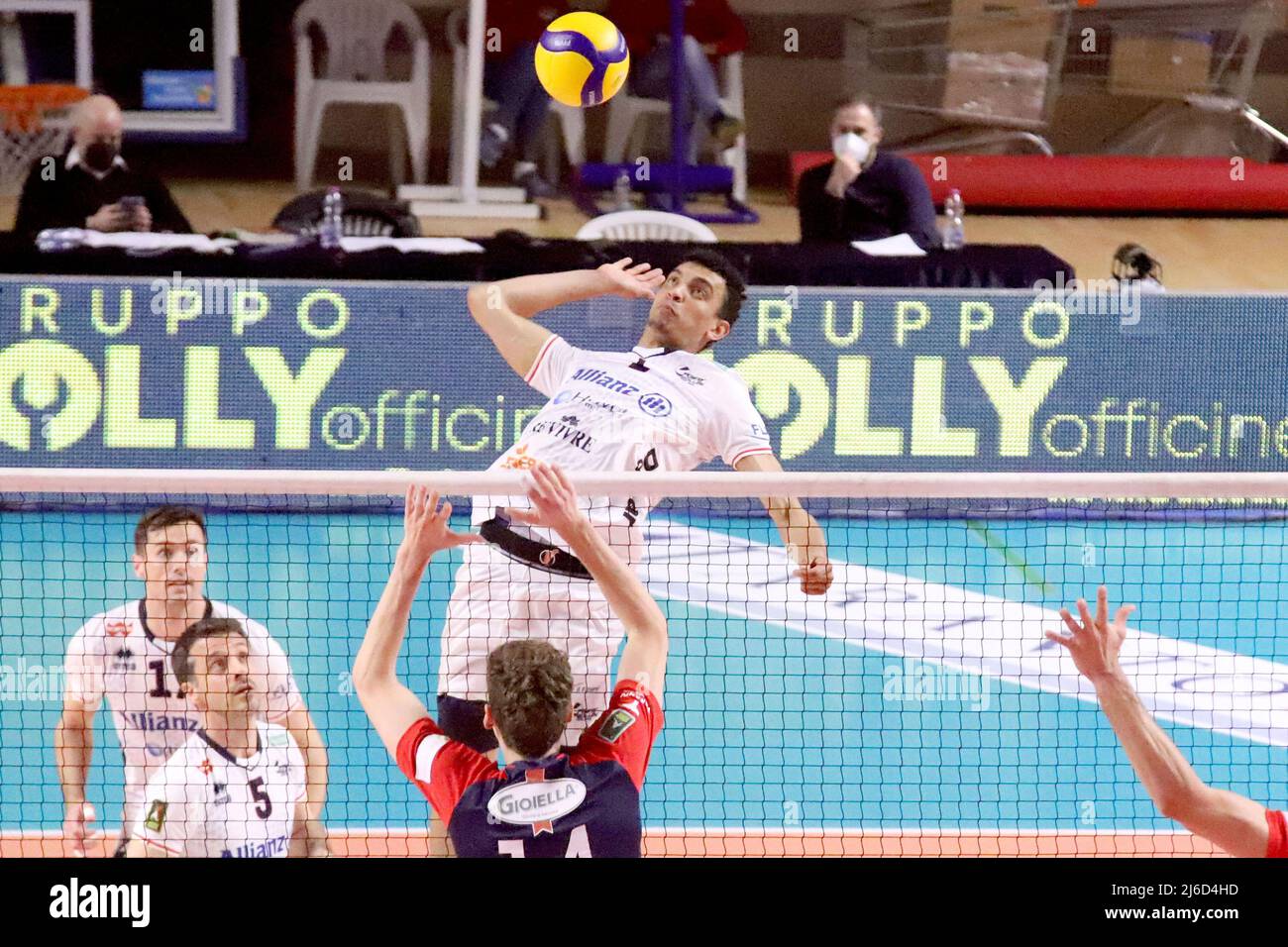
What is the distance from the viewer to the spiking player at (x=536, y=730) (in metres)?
4.18

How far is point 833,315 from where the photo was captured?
9984mm

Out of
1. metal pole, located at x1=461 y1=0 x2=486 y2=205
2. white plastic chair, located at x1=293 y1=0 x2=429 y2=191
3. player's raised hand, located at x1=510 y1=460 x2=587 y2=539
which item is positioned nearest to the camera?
player's raised hand, located at x1=510 y1=460 x2=587 y2=539

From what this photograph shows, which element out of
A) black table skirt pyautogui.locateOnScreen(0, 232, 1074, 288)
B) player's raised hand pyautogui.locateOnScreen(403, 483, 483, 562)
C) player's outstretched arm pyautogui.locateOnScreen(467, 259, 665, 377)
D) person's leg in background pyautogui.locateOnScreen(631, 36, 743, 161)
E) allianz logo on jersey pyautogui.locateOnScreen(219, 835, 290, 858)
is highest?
person's leg in background pyautogui.locateOnScreen(631, 36, 743, 161)

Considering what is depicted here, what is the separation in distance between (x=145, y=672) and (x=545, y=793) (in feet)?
6.83

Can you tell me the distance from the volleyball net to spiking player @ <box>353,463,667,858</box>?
0.37m

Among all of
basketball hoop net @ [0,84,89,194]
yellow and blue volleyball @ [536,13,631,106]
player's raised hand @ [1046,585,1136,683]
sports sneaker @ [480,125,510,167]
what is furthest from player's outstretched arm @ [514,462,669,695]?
basketball hoop net @ [0,84,89,194]

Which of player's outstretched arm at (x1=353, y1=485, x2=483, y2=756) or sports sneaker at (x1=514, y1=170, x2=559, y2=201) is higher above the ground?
sports sneaker at (x1=514, y1=170, x2=559, y2=201)

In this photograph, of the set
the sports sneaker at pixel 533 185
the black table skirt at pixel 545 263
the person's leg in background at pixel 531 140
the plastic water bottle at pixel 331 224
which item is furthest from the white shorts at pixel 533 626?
the person's leg in background at pixel 531 140

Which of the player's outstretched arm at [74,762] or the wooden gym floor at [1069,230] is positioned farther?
the wooden gym floor at [1069,230]

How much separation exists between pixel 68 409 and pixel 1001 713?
5172mm

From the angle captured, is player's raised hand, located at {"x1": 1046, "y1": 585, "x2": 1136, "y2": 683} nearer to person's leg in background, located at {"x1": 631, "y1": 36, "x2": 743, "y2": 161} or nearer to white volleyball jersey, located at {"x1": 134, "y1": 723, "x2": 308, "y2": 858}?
white volleyball jersey, located at {"x1": 134, "y1": 723, "x2": 308, "y2": 858}

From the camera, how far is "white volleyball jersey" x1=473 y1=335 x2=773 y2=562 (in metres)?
5.77

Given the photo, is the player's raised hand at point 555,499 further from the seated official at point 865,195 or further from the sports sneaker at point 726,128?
the sports sneaker at point 726,128

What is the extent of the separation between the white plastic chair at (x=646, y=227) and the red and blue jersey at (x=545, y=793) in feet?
26.9
